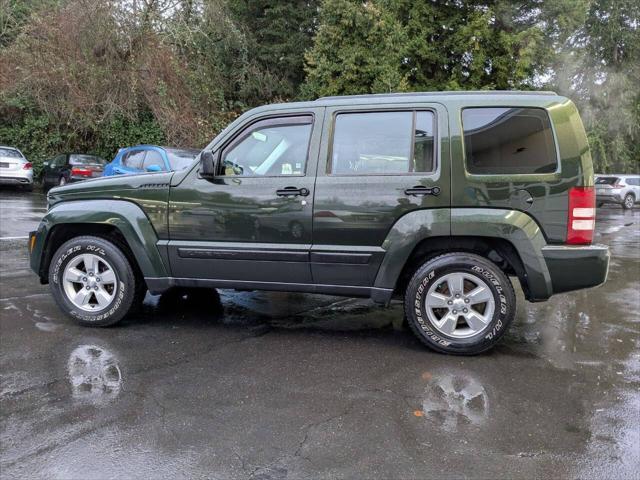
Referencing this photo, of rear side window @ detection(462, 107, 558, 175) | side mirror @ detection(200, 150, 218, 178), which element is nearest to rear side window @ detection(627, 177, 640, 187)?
rear side window @ detection(462, 107, 558, 175)

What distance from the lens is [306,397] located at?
362 cm

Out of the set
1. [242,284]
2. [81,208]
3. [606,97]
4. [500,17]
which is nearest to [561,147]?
[242,284]

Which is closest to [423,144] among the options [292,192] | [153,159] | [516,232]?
[516,232]

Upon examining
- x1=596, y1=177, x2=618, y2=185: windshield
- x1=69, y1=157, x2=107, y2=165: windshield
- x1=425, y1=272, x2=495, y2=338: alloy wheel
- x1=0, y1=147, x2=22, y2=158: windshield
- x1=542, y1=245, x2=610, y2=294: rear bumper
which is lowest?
x1=425, y1=272, x2=495, y2=338: alloy wheel

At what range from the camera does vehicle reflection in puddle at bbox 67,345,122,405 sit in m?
3.63

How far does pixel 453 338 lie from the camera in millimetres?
4344

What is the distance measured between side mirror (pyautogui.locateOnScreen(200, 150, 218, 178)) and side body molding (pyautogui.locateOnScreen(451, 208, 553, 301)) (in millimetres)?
1958

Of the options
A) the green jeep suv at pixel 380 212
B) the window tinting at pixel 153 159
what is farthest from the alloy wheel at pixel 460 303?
the window tinting at pixel 153 159

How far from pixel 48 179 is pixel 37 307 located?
620 inches

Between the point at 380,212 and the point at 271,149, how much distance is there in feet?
3.62

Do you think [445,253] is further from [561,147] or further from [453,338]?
[561,147]

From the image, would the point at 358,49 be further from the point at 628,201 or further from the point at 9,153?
the point at 628,201

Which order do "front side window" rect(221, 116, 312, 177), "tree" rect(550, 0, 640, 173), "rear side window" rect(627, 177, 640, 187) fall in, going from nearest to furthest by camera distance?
"front side window" rect(221, 116, 312, 177) → "rear side window" rect(627, 177, 640, 187) → "tree" rect(550, 0, 640, 173)

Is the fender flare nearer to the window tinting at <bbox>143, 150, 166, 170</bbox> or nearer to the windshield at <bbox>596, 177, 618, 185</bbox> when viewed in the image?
the window tinting at <bbox>143, 150, 166, 170</bbox>
